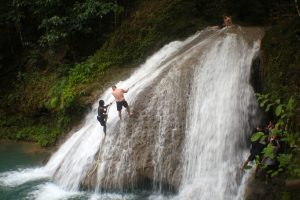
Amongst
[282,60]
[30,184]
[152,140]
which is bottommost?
[30,184]

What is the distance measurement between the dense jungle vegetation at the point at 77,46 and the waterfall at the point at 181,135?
2647mm

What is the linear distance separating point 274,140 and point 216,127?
8.71 feet

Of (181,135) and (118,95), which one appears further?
(118,95)

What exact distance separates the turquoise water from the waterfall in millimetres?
175

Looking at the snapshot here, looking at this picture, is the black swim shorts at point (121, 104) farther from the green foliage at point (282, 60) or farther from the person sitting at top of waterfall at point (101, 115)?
the green foliage at point (282, 60)

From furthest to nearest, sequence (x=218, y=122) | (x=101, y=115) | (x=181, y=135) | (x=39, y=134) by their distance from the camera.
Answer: (x=39, y=134)
(x=101, y=115)
(x=181, y=135)
(x=218, y=122)

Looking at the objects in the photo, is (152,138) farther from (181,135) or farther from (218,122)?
(218,122)

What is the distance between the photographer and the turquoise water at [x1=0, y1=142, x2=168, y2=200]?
35.4 ft

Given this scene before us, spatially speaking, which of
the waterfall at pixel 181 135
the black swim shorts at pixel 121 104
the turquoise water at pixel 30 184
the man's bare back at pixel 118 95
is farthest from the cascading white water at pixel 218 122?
the man's bare back at pixel 118 95

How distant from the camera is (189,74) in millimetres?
12109

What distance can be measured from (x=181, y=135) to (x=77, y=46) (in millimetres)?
9533

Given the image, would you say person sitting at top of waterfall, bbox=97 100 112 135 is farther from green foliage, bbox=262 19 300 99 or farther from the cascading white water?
green foliage, bbox=262 19 300 99

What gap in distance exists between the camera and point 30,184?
38.9 ft

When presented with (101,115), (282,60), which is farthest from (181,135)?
(282,60)
